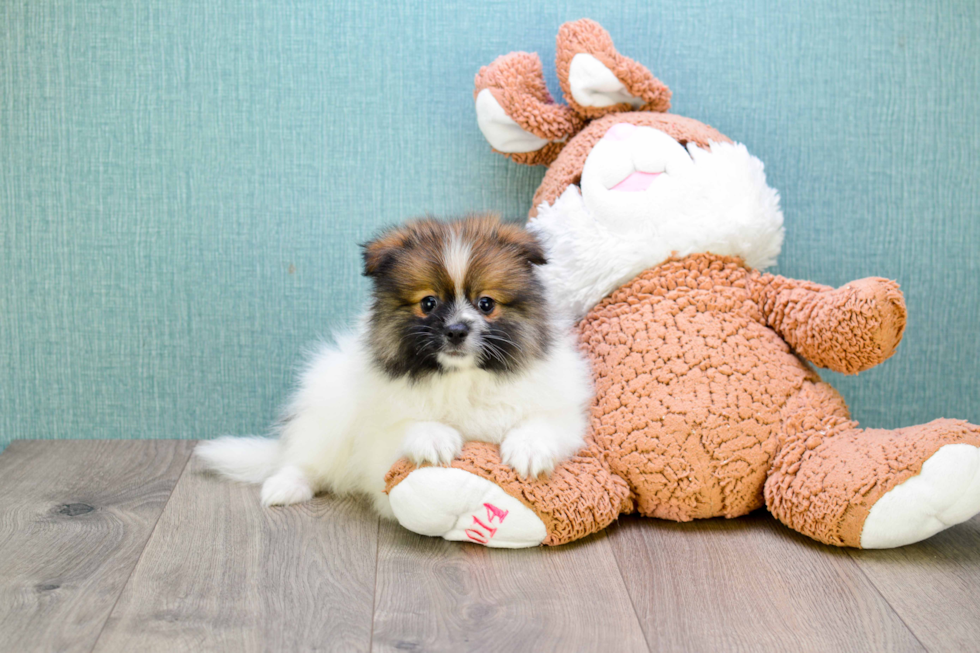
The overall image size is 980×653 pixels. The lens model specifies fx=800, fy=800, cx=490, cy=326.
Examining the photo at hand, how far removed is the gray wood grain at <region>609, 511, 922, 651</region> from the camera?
1.33 meters

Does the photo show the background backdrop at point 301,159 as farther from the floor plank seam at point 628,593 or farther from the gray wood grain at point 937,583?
the floor plank seam at point 628,593

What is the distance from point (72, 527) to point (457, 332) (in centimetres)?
99

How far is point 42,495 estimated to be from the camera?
6.47 feet

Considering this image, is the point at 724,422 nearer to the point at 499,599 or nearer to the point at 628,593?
the point at 628,593

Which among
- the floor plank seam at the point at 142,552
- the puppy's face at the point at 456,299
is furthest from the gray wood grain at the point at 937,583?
the floor plank seam at the point at 142,552

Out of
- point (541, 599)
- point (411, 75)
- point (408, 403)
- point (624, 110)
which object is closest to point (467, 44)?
point (411, 75)

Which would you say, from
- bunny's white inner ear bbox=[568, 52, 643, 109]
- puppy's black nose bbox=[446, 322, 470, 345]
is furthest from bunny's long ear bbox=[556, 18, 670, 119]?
puppy's black nose bbox=[446, 322, 470, 345]

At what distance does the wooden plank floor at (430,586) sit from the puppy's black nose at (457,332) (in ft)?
1.47

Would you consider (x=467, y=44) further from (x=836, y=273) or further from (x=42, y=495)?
(x=42, y=495)

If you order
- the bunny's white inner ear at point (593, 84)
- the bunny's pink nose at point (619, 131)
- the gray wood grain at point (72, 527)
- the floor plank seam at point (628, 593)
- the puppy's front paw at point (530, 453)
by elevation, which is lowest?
the gray wood grain at point (72, 527)

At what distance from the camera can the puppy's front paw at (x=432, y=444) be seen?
160 cm

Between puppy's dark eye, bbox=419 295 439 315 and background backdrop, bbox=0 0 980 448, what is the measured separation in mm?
677

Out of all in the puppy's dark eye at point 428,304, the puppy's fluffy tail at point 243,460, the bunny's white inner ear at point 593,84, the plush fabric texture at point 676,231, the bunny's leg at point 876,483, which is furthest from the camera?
the puppy's fluffy tail at point 243,460

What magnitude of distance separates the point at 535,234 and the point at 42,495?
1.37 metres
